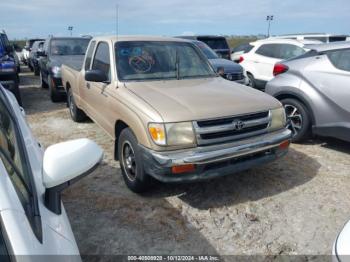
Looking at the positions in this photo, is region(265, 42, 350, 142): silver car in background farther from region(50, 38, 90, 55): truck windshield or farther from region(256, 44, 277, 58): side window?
region(50, 38, 90, 55): truck windshield

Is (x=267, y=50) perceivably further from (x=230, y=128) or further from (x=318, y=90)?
(x=230, y=128)

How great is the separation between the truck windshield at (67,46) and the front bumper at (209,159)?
7467mm

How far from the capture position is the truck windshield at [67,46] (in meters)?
9.64

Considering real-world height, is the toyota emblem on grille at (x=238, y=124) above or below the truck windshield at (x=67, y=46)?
below

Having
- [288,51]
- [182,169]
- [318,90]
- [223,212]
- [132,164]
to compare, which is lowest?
[223,212]

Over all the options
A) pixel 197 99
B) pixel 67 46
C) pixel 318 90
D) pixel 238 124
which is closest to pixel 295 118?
pixel 318 90

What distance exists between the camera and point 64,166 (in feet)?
5.09

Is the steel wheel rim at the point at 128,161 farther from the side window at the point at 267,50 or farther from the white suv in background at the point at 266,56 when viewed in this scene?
the side window at the point at 267,50

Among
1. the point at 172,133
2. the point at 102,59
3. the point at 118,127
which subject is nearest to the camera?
the point at 172,133

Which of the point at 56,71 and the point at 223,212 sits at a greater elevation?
the point at 56,71

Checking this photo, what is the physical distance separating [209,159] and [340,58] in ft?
10.3

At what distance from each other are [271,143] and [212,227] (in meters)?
1.13

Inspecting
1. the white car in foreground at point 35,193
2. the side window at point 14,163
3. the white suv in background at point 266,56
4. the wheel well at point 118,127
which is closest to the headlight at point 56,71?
the wheel well at point 118,127

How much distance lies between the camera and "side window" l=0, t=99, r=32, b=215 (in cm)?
132
